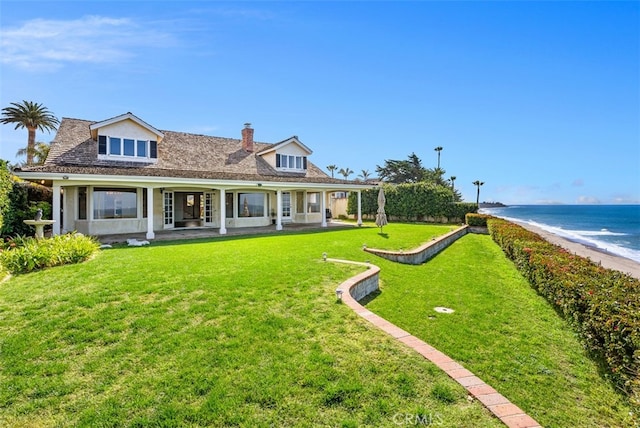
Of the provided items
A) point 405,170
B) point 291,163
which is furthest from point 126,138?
point 405,170

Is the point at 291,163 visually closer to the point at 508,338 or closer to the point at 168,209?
the point at 168,209

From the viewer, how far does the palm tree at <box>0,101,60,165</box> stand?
104 ft

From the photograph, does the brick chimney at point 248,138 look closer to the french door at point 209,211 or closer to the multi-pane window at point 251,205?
the multi-pane window at point 251,205

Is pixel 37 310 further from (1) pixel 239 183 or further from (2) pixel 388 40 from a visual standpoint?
(2) pixel 388 40

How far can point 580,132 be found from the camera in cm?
2584

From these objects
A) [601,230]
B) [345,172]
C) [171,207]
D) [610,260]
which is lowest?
[601,230]

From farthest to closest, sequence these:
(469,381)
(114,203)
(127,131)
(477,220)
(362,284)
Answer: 1. (477,220)
2. (127,131)
3. (114,203)
4. (362,284)
5. (469,381)

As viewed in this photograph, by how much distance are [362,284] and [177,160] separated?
16.1 metres

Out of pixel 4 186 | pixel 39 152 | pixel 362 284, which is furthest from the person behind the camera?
pixel 39 152

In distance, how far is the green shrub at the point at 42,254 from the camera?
8.13 metres

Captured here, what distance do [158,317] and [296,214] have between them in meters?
19.0

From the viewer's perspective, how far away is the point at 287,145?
23.4 m

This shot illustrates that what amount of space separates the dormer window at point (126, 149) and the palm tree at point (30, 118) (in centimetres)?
2159

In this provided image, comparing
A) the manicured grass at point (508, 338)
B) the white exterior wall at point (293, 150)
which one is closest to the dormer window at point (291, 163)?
the white exterior wall at point (293, 150)
